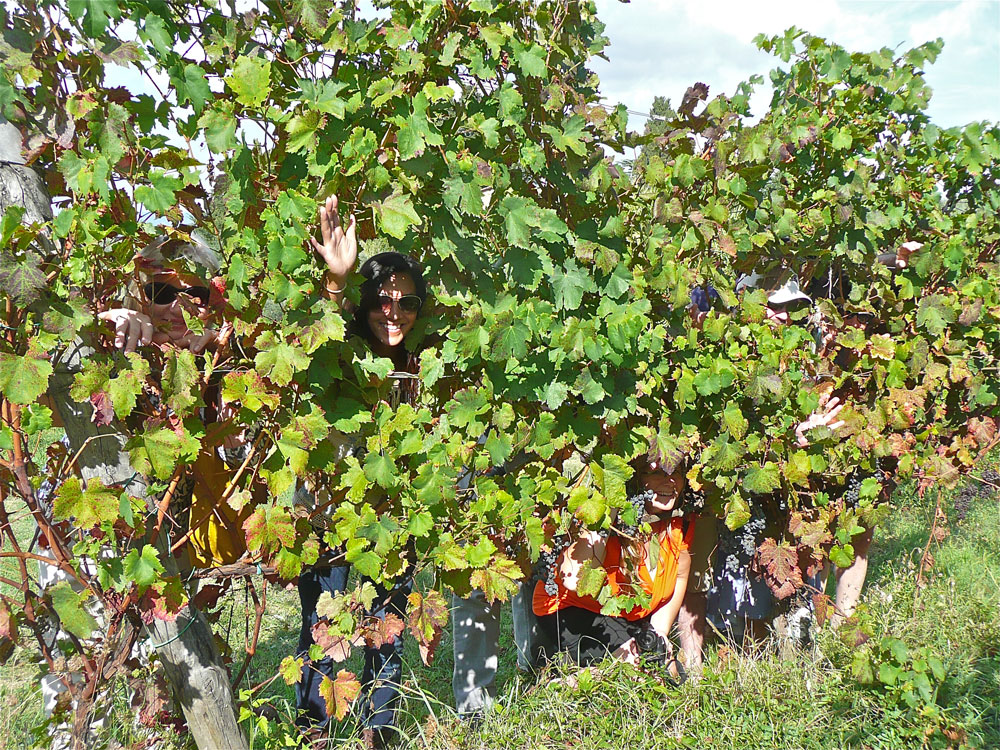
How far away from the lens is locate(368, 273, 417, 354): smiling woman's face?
238cm

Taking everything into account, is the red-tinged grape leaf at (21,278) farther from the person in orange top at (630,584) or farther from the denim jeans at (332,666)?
the person in orange top at (630,584)

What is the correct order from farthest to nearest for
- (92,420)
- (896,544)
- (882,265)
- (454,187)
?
(896,544), (882,265), (454,187), (92,420)

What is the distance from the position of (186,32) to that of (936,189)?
309 centimetres

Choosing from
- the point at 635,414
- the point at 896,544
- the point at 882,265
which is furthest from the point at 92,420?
the point at 896,544

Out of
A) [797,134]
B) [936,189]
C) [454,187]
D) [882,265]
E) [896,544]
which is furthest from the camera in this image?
[896,544]

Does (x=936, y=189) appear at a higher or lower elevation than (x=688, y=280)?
higher

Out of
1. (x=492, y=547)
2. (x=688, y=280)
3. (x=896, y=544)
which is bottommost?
(x=896, y=544)

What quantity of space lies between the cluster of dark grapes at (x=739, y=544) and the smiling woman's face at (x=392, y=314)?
1526mm

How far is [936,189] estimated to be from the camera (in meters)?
3.40

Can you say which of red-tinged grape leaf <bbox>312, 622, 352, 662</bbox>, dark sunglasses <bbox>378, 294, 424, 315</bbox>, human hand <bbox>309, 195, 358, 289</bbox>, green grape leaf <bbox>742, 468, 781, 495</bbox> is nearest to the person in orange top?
green grape leaf <bbox>742, 468, 781, 495</bbox>

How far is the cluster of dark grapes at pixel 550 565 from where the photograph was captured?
2580 millimetres

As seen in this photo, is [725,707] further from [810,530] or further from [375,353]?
[375,353]

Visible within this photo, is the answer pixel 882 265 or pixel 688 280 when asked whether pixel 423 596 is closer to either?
pixel 688 280

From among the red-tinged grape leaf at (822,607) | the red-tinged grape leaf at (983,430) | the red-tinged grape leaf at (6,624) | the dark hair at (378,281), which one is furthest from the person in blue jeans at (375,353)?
the red-tinged grape leaf at (983,430)
